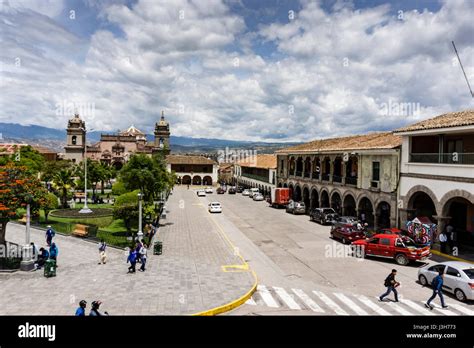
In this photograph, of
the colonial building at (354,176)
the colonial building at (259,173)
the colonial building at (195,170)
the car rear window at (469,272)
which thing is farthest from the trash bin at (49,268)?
the colonial building at (195,170)

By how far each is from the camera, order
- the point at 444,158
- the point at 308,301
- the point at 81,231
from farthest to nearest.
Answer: the point at 81,231
the point at 444,158
the point at 308,301

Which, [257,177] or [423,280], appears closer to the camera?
[423,280]

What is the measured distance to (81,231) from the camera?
26.1m

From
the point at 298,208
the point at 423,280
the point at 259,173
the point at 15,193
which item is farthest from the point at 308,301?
the point at 259,173

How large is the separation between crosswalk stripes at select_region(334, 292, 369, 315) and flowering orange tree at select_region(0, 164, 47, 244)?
A: 1570 centimetres

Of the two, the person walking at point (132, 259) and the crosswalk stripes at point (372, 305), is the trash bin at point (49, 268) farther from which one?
the crosswalk stripes at point (372, 305)

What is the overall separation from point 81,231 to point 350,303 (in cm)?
1910

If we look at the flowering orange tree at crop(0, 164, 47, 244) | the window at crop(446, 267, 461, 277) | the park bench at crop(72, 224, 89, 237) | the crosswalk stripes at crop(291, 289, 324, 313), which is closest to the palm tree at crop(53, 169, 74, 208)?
the park bench at crop(72, 224, 89, 237)

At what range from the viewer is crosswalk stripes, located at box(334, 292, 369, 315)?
45.0 ft

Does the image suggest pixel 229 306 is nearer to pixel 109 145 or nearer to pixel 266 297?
pixel 266 297

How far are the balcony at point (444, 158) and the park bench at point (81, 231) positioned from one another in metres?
23.2

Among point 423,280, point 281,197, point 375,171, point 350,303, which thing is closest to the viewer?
point 350,303

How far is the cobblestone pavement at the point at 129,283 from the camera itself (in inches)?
540
